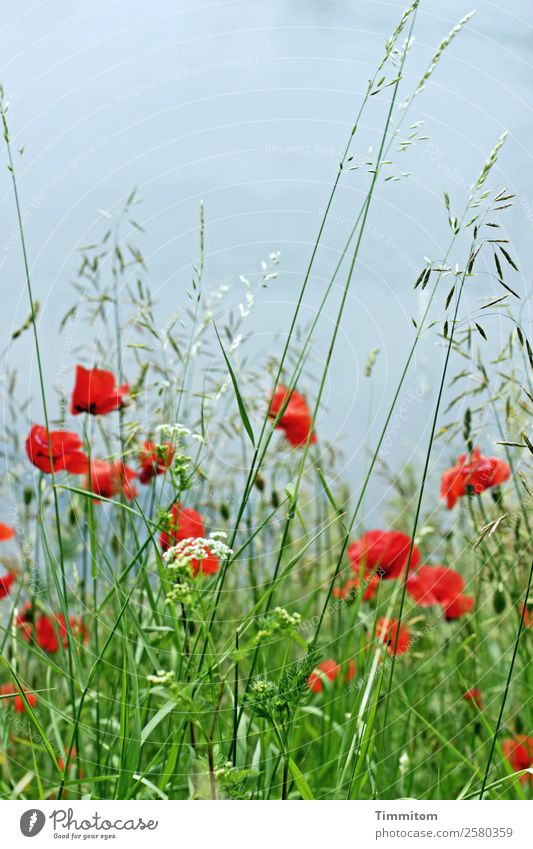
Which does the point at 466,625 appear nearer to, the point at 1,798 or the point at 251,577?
the point at 251,577

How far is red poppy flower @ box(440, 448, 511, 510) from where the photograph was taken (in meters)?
1.28

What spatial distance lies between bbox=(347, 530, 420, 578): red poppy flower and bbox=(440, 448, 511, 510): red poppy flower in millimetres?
93

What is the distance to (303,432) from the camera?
1271 millimetres

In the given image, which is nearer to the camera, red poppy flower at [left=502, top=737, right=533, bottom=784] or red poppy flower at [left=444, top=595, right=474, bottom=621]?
red poppy flower at [left=502, top=737, right=533, bottom=784]

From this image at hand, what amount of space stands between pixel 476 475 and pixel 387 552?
0.56ft

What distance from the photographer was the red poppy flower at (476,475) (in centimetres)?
128

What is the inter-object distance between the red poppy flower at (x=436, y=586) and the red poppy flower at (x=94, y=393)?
0.54 meters

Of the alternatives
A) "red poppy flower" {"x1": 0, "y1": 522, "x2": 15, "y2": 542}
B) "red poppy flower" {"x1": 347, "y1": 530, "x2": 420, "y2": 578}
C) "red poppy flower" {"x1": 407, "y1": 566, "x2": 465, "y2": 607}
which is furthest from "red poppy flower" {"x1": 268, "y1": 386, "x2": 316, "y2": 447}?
"red poppy flower" {"x1": 0, "y1": 522, "x2": 15, "y2": 542}

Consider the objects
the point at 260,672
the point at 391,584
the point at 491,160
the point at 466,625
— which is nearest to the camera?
the point at 491,160

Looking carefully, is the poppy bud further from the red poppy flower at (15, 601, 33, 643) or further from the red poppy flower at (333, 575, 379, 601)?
the red poppy flower at (15, 601, 33, 643)

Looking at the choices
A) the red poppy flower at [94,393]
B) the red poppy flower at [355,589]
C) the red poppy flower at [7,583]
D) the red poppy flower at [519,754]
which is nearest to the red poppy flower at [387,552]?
the red poppy flower at [355,589]

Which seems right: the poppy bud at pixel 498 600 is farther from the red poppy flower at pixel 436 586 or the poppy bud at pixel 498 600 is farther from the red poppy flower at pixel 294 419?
the red poppy flower at pixel 294 419
